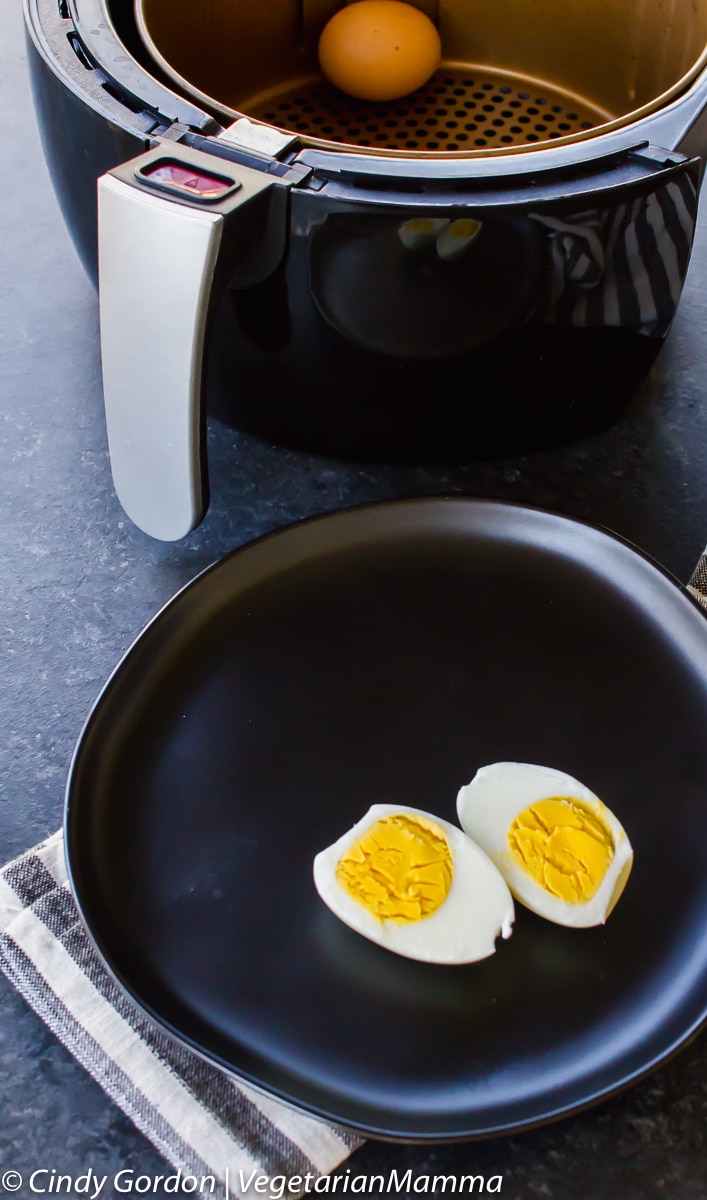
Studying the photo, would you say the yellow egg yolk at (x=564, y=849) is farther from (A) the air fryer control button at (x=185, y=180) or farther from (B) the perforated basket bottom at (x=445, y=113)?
(B) the perforated basket bottom at (x=445, y=113)

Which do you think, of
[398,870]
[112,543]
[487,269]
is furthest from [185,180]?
[398,870]

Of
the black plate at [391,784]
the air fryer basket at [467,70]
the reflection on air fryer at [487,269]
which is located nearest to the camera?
the black plate at [391,784]

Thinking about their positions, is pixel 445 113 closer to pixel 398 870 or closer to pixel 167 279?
pixel 167 279

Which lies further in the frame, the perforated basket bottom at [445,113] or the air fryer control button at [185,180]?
the perforated basket bottom at [445,113]

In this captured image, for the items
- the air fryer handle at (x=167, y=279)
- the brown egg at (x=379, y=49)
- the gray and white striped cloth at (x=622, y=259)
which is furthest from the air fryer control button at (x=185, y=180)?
the brown egg at (x=379, y=49)

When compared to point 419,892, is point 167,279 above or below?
above

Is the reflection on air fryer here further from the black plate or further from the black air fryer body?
the black plate
